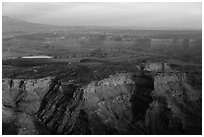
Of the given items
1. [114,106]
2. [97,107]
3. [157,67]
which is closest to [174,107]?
[114,106]

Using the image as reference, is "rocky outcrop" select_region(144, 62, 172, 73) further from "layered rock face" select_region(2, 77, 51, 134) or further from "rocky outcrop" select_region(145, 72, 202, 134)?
"layered rock face" select_region(2, 77, 51, 134)

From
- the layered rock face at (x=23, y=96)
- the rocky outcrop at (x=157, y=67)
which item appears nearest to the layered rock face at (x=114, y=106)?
the layered rock face at (x=23, y=96)

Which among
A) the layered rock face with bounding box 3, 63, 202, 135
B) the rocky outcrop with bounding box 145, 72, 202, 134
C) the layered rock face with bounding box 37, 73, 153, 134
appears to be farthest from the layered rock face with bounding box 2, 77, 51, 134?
the rocky outcrop with bounding box 145, 72, 202, 134

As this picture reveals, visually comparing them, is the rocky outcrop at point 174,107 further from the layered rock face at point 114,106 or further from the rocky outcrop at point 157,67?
the rocky outcrop at point 157,67

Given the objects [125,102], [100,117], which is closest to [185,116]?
[125,102]

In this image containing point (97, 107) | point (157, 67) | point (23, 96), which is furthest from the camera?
point (157, 67)

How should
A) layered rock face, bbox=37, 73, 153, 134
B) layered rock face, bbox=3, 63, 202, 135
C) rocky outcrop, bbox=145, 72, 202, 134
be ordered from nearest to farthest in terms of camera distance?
1. layered rock face, bbox=37, 73, 153, 134
2. layered rock face, bbox=3, 63, 202, 135
3. rocky outcrop, bbox=145, 72, 202, 134

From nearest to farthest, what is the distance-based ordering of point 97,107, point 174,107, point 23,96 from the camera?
1. point 97,107
2. point 23,96
3. point 174,107

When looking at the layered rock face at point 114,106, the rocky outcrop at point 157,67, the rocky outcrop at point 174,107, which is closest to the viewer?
the layered rock face at point 114,106

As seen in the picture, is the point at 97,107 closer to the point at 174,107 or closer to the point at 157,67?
the point at 174,107
